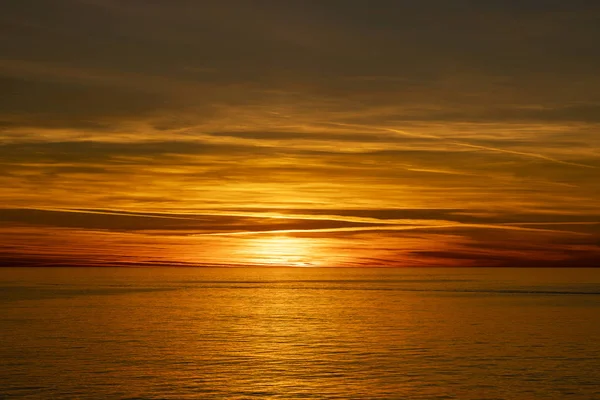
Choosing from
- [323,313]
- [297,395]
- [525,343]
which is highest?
[323,313]

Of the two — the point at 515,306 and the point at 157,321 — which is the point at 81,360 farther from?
the point at 515,306

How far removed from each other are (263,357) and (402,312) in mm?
43075

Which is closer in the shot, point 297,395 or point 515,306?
point 297,395

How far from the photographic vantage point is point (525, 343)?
56.8 m

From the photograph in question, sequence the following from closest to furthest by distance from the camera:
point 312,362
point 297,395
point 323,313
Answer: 1. point 297,395
2. point 312,362
3. point 323,313

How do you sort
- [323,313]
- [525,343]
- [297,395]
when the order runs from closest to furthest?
[297,395]
[525,343]
[323,313]

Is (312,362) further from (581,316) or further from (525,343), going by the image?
(581,316)

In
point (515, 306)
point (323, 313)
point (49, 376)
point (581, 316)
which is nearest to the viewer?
point (49, 376)

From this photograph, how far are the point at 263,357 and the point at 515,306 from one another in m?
58.5

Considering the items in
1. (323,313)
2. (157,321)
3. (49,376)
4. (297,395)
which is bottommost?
(297,395)

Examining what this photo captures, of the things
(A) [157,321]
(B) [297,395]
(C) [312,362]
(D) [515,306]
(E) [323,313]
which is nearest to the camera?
(B) [297,395]

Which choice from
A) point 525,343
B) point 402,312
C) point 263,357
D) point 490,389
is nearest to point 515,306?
point 402,312

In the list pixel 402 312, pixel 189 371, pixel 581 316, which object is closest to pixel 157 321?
pixel 402 312

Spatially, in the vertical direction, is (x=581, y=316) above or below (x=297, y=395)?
above
